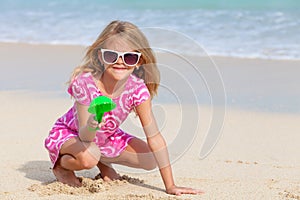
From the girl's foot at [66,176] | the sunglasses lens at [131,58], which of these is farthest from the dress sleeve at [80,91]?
the girl's foot at [66,176]

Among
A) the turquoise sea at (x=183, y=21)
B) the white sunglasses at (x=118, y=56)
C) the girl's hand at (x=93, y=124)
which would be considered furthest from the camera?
the turquoise sea at (x=183, y=21)

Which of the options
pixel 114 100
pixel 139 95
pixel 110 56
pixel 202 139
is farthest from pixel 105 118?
pixel 202 139

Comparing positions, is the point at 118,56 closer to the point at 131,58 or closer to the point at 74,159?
the point at 131,58

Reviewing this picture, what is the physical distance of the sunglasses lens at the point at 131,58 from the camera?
119 inches

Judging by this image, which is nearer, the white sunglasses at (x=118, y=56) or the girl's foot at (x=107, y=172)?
the white sunglasses at (x=118, y=56)

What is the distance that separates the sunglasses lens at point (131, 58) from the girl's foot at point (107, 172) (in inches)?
26.5

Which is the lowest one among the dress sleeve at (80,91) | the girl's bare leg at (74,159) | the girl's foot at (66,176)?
the girl's foot at (66,176)

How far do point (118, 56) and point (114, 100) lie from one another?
0.26 metres

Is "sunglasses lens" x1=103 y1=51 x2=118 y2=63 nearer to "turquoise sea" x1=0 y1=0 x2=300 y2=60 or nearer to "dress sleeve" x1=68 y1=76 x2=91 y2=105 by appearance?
"dress sleeve" x1=68 y1=76 x2=91 y2=105

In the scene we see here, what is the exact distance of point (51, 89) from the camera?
5.62 m

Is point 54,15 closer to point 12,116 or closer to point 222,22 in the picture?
point 222,22

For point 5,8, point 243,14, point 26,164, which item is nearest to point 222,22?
point 243,14

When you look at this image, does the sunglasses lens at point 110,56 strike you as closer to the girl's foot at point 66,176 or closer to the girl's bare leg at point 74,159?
the girl's bare leg at point 74,159

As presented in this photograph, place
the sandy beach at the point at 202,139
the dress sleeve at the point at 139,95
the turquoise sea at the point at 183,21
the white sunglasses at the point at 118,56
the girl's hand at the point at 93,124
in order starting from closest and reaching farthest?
the girl's hand at the point at 93,124 → the white sunglasses at the point at 118,56 → the dress sleeve at the point at 139,95 → the sandy beach at the point at 202,139 → the turquoise sea at the point at 183,21
